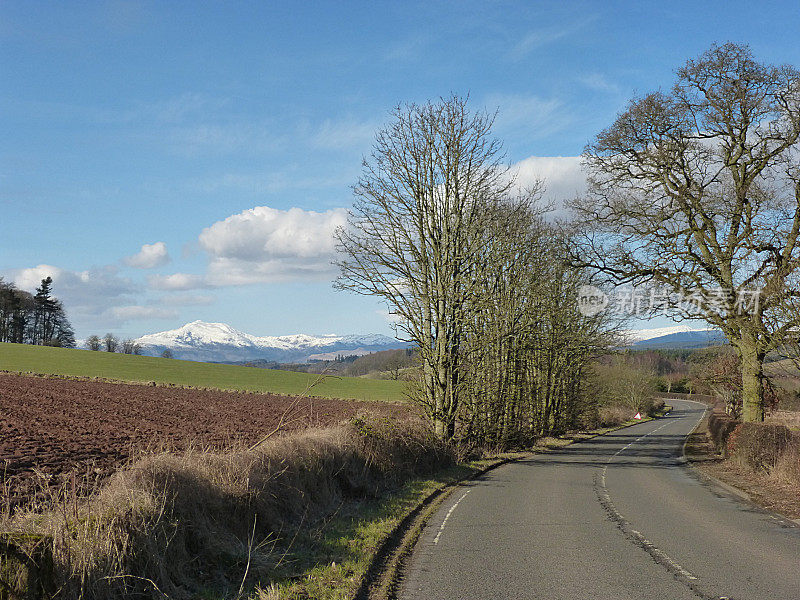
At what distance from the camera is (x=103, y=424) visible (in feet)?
94.5

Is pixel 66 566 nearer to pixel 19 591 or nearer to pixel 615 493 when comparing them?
pixel 19 591

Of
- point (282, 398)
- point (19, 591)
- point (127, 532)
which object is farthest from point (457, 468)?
point (282, 398)

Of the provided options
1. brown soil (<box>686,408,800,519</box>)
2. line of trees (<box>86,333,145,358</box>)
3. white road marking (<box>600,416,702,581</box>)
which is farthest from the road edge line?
line of trees (<box>86,333,145,358</box>)

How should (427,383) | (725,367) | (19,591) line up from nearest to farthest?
(19,591) < (427,383) < (725,367)

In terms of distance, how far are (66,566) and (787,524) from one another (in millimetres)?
12374

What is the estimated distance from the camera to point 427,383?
22703 millimetres

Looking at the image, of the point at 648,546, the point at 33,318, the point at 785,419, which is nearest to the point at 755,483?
the point at 648,546

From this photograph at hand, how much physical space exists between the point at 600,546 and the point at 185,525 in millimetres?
6189

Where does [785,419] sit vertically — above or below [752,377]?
below

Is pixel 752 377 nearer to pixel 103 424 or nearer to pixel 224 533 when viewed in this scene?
pixel 224 533

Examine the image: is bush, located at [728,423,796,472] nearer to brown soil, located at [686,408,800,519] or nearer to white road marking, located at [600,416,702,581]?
brown soil, located at [686,408,800,519]

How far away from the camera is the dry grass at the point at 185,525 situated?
601 centimetres

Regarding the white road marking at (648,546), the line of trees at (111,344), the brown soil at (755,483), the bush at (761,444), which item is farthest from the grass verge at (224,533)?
the line of trees at (111,344)

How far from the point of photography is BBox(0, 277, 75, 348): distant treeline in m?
103
